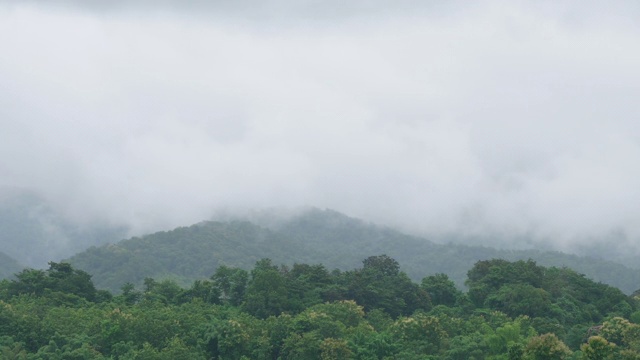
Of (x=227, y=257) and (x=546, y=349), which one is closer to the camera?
(x=546, y=349)

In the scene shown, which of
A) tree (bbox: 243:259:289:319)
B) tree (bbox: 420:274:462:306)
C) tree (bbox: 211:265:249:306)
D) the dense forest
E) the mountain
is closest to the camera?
the dense forest

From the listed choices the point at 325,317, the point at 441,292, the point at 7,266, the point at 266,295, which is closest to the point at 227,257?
the point at 7,266

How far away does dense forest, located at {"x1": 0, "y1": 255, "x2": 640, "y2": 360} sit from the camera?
49.3 meters

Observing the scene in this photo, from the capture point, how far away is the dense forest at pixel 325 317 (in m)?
49.3

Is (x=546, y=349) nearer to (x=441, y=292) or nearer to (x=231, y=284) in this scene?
(x=441, y=292)

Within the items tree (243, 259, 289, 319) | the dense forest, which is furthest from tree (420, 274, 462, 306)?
tree (243, 259, 289, 319)

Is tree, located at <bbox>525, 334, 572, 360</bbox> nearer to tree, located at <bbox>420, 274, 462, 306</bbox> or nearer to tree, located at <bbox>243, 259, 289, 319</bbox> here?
tree, located at <bbox>243, 259, 289, 319</bbox>

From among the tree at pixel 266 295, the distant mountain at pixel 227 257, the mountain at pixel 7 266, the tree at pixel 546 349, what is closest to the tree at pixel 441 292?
the tree at pixel 266 295

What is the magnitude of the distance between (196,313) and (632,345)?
28111 millimetres

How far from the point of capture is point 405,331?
5406 centimetres

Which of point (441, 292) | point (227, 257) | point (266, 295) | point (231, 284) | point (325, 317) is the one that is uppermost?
point (227, 257)

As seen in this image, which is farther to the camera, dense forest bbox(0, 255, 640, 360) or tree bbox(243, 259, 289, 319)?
tree bbox(243, 259, 289, 319)

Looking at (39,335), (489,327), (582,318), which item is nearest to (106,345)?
(39,335)

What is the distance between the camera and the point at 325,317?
53.3 metres
